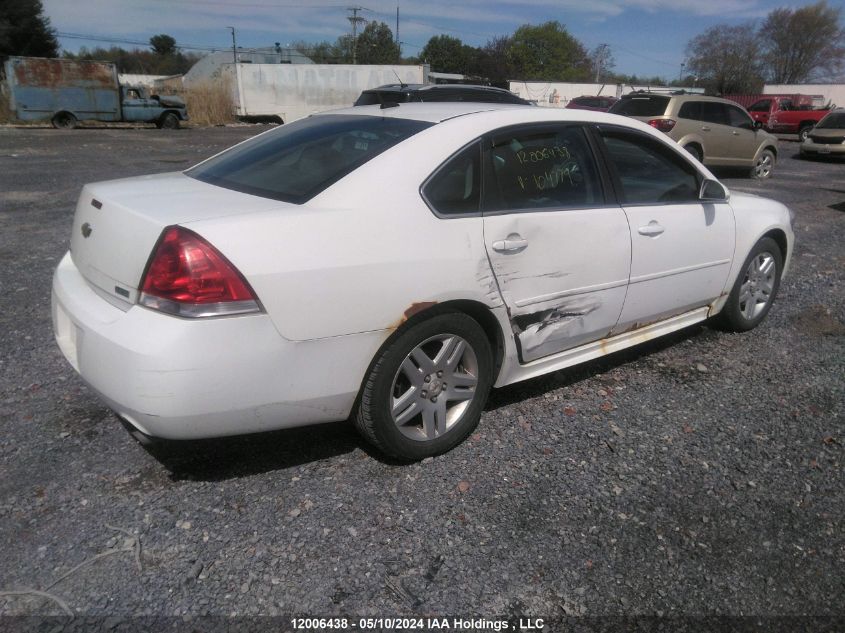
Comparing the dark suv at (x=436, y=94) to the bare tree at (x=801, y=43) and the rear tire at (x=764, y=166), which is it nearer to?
the rear tire at (x=764, y=166)

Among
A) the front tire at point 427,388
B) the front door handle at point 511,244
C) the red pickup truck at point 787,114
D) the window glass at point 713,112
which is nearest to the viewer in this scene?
the front tire at point 427,388

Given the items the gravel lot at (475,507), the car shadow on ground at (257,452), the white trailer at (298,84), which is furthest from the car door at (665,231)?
the white trailer at (298,84)

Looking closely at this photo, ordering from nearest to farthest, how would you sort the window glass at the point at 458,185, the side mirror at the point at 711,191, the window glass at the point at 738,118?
the window glass at the point at 458,185
the side mirror at the point at 711,191
the window glass at the point at 738,118

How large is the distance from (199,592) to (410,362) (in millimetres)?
1176

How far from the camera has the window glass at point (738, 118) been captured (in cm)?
1366

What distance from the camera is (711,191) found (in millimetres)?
3975

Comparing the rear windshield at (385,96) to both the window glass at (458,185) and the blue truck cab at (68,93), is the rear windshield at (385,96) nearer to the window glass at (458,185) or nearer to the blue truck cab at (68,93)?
the window glass at (458,185)

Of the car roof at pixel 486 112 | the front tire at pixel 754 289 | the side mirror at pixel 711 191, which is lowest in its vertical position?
the front tire at pixel 754 289

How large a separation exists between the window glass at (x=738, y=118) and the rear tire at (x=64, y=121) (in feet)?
76.4

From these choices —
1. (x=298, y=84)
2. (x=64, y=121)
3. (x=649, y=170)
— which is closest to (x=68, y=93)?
(x=64, y=121)

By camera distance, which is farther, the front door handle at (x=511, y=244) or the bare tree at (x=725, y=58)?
the bare tree at (x=725, y=58)

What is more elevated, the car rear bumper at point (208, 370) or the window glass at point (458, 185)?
the window glass at point (458, 185)

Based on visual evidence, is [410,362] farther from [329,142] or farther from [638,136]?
[638,136]

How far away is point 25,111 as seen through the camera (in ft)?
80.3
